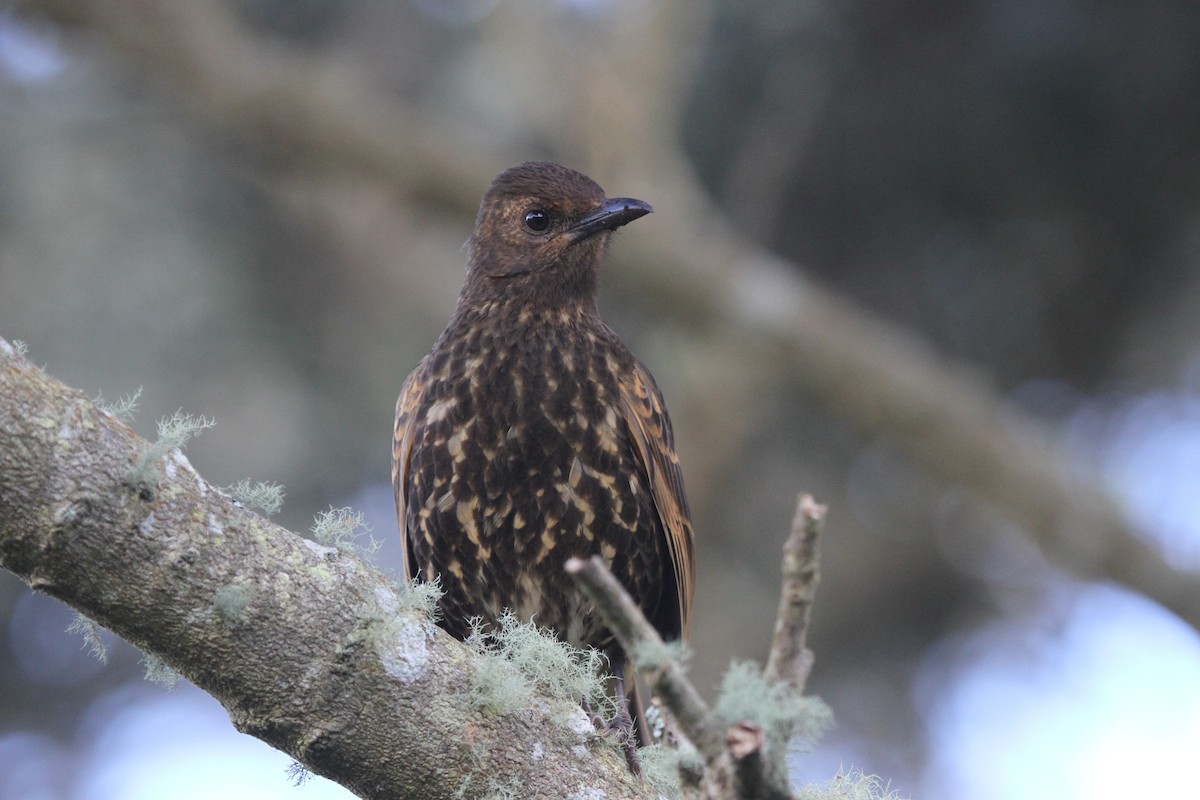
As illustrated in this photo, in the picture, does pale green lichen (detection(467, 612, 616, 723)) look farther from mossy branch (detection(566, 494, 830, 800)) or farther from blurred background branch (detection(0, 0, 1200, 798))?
blurred background branch (detection(0, 0, 1200, 798))

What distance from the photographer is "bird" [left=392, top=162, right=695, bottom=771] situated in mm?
3326

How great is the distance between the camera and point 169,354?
20.5 ft

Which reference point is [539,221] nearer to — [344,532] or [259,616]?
[344,532]

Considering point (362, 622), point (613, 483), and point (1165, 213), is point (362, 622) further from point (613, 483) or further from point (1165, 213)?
point (1165, 213)

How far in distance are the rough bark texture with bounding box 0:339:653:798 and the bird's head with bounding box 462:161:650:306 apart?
4.92 ft

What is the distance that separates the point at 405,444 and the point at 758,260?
10.4 ft

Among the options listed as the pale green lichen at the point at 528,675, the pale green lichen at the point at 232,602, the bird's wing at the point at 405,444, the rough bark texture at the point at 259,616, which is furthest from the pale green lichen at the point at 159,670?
the bird's wing at the point at 405,444

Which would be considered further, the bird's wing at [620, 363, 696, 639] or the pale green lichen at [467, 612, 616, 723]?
the bird's wing at [620, 363, 696, 639]

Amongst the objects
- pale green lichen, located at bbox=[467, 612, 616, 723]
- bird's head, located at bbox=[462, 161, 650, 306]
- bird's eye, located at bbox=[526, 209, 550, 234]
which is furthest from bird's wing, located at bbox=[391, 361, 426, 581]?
pale green lichen, located at bbox=[467, 612, 616, 723]

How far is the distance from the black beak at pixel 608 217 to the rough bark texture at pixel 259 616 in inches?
63.9

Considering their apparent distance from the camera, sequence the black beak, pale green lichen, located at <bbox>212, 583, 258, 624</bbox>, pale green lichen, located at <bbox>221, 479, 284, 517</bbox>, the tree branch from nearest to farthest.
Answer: pale green lichen, located at <bbox>212, 583, 258, 624</bbox> → pale green lichen, located at <bbox>221, 479, 284, 517</bbox> → the black beak → the tree branch

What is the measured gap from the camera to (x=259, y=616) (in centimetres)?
220

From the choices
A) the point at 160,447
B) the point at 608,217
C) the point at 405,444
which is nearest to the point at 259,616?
the point at 160,447

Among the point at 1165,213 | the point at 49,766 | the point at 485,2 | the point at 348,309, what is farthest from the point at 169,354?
the point at 1165,213
